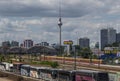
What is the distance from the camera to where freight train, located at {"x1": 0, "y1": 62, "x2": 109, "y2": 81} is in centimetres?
6228

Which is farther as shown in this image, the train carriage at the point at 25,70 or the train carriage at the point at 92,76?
the train carriage at the point at 25,70

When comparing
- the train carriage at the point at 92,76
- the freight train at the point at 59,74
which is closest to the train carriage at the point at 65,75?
the freight train at the point at 59,74

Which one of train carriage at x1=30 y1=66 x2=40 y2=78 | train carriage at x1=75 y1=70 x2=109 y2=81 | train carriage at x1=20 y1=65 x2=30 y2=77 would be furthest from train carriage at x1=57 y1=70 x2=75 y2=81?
train carriage at x1=20 y1=65 x2=30 y2=77

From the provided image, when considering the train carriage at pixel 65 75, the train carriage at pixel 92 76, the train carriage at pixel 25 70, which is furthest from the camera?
the train carriage at pixel 25 70

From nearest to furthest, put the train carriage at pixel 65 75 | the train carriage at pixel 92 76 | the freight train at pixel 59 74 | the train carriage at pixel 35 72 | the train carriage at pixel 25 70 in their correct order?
the train carriage at pixel 92 76 → the freight train at pixel 59 74 → the train carriage at pixel 65 75 → the train carriage at pixel 35 72 → the train carriage at pixel 25 70

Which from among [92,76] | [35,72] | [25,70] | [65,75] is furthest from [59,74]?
[25,70]

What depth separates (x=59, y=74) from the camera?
77.6 meters

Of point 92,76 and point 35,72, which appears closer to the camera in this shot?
point 92,76

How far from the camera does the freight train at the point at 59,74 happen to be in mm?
62281

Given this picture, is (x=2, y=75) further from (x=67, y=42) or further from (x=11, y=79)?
(x=67, y=42)

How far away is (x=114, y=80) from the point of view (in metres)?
63.1

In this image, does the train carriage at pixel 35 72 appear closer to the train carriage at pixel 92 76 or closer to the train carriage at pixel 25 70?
the train carriage at pixel 25 70

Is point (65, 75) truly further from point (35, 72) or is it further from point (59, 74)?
point (35, 72)

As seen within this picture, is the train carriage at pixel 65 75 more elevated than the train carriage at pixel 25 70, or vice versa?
the train carriage at pixel 65 75
